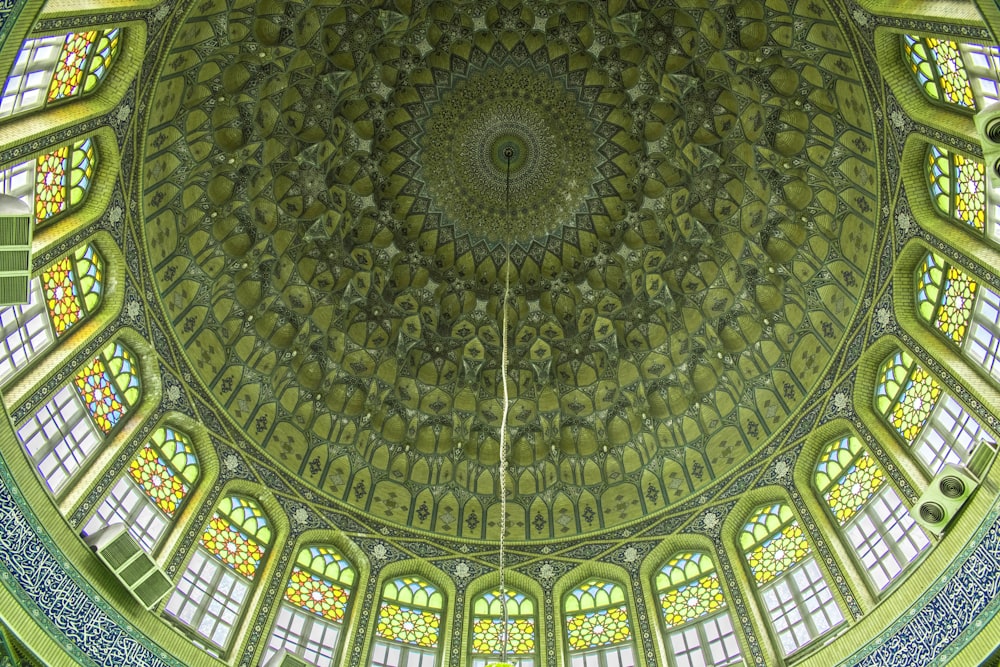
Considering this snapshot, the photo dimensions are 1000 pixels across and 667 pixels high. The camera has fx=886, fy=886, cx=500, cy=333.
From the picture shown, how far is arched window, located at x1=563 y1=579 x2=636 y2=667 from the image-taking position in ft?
48.5

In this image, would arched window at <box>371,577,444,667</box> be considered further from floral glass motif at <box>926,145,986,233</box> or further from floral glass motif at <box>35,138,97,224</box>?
floral glass motif at <box>926,145,986,233</box>

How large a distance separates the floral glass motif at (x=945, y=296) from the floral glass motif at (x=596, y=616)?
22.6 ft

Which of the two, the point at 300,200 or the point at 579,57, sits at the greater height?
the point at 579,57

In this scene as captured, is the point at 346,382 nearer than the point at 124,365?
No

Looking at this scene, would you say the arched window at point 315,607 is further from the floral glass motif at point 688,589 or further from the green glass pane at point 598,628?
the floral glass motif at point 688,589

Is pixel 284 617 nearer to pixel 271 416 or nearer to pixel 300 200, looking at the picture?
pixel 271 416

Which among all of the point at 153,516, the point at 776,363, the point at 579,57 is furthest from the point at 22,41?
the point at 776,363

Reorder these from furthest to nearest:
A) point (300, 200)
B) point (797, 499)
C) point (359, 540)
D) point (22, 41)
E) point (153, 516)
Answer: point (300, 200), point (359, 540), point (797, 499), point (153, 516), point (22, 41)

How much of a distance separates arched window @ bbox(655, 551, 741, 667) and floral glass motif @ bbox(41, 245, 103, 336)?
1038 centimetres

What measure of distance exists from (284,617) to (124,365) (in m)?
4.79

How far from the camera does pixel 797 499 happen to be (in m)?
14.7

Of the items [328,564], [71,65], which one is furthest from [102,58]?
[328,564]

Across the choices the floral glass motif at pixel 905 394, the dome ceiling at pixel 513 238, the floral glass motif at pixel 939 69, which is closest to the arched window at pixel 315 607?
the dome ceiling at pixel 513 238

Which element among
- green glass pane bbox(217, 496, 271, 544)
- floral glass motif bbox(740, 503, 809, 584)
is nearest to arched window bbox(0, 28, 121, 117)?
green glass pane bbox(217, 496, 271, 544)
